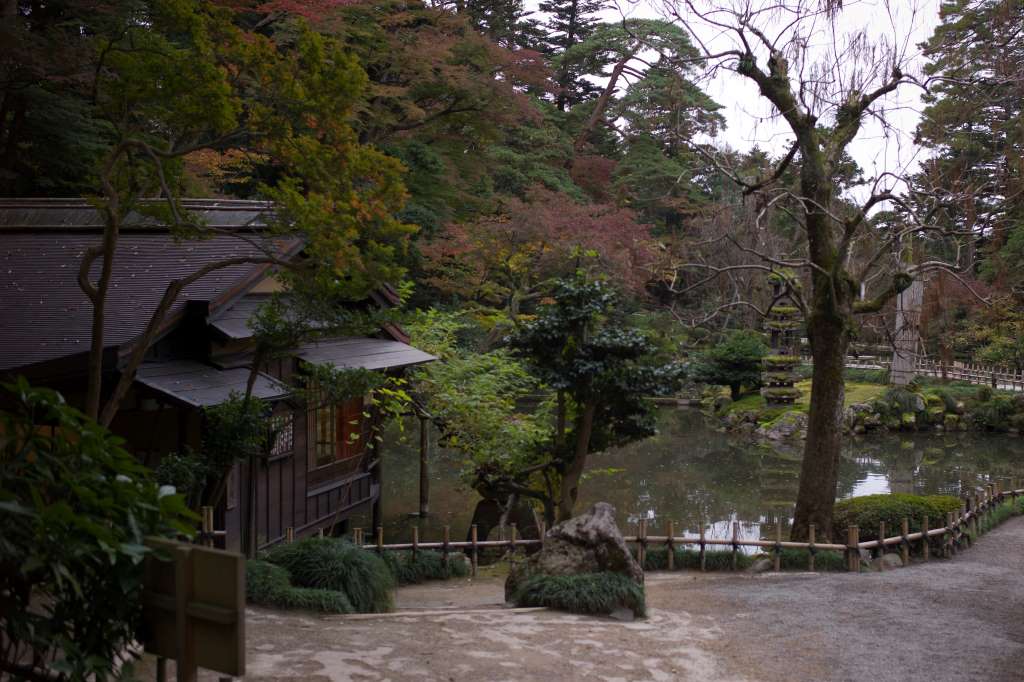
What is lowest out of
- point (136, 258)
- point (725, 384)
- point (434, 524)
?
point (434, 524)

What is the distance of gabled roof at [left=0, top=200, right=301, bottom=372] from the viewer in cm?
965

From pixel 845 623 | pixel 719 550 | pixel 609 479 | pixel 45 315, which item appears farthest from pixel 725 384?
pixel 45 315

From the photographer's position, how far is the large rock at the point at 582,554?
9.82 metres

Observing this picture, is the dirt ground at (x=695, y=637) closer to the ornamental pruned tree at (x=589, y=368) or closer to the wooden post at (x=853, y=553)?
the wooden post at (x=853, y=553)

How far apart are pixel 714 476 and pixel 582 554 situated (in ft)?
46.5

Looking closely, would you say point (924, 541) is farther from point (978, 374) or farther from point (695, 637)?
point (978, 374)

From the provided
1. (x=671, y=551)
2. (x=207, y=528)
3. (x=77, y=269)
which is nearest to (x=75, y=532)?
(x=207, y=528)

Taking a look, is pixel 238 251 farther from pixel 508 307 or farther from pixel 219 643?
pixel 508 307

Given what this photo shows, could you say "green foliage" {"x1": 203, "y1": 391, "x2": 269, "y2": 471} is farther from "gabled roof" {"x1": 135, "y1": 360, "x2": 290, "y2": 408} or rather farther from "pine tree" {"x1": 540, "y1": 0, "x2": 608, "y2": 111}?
"pine tree" {"x1": 540, "y1": 0, "x2": 608, "y2": 111}

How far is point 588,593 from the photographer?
9.37m

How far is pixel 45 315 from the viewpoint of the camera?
10.2m

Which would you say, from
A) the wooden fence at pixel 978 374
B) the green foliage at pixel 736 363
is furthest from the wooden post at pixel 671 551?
the wooden fence at pixel 978 374

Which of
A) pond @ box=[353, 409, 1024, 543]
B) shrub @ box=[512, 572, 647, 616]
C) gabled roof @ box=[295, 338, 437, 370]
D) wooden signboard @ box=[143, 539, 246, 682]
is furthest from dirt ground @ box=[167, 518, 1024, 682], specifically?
pond @ box=[353, 409, 1024, 543]

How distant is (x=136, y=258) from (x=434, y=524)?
8199 mm
